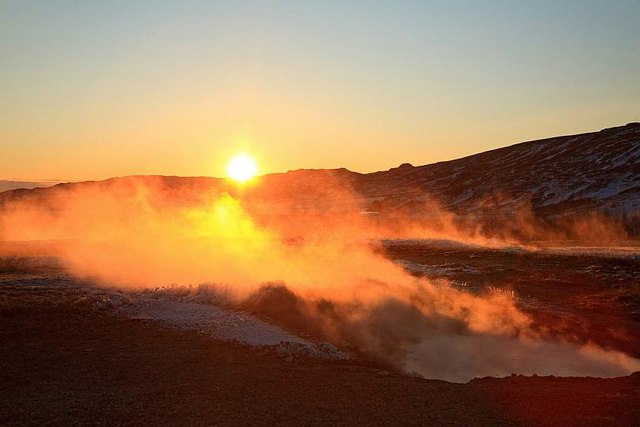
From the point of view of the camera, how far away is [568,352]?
12.7 m

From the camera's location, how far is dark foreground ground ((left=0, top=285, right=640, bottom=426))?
315 inches

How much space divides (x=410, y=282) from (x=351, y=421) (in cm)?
1285

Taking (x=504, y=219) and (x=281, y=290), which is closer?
(x=281, y=290)

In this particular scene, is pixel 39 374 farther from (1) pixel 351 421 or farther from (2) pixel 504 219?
(2) pixel 504 219

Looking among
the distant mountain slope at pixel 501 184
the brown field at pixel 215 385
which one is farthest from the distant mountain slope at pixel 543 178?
the brown field at pixel 215 385

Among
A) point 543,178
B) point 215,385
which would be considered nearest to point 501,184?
point 543,178

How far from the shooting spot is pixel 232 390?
9062mm

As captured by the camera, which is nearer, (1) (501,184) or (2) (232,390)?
(2) (232,390)

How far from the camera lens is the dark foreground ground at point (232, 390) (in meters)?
8.00

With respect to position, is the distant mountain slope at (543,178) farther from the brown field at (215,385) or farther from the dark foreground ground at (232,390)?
the dark foreground ground at (232,390)

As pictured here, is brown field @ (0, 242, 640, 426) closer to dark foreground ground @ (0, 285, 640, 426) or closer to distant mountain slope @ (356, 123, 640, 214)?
dark foreground ground @ (0, 285, 640, 426)

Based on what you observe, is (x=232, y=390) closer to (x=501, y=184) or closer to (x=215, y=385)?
(x=215, y=385)

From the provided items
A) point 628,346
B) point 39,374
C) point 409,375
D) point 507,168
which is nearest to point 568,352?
point 628,346

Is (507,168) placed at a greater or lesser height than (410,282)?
greater
